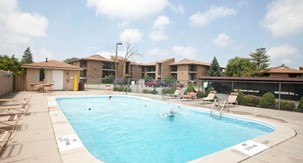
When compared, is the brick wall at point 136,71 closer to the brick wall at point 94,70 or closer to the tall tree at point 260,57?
the brick wall at point 94,70

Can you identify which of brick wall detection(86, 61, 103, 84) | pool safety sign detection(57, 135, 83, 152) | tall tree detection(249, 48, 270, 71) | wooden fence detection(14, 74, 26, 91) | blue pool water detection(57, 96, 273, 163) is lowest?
blue pool water detection(57, 96, 273, 163)

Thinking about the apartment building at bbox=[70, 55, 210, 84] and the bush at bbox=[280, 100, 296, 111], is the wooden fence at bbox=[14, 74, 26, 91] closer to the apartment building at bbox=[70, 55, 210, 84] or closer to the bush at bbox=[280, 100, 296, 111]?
the bush at bbox=[280, 100, 296, 111]

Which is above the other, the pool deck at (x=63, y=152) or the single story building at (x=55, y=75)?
the single story building at (x=55, y=75)

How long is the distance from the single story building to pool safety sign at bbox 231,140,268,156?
61.0 feet

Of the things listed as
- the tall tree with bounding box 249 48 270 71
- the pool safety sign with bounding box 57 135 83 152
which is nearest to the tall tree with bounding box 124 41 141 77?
the tall tree with bounding box 249 48 270 71

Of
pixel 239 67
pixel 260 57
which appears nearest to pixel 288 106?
pixel 239 67

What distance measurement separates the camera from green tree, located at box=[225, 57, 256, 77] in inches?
1709

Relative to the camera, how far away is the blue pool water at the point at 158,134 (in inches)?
219

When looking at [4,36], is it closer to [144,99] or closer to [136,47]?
[144,99]

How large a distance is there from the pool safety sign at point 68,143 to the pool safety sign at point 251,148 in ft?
13.0

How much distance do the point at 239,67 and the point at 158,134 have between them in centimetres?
4358

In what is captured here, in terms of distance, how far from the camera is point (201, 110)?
1064 centimetres

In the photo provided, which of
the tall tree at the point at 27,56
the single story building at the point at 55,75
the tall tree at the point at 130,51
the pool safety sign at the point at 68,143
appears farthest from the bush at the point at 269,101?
the tall tree at the point at 27,56

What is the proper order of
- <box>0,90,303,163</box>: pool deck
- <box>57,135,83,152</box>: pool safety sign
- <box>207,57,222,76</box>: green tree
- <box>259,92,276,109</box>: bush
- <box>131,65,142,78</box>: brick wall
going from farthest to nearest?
<box>131,65,142,78</box>: brick wall, <box>207,57,222,76</box>: green tree, <box>259,92,276,109</box>: bush, <box>57,135,83,152</box>: pool safety sign, <box>0,90,303,163</box>: pool deck
